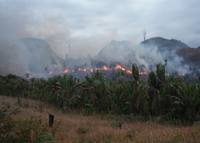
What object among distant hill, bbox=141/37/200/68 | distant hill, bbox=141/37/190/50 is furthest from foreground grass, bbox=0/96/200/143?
distant hill, bbox=141/37/190/50

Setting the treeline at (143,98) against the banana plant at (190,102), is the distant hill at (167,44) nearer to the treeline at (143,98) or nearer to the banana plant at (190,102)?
the treeline at (143,98)

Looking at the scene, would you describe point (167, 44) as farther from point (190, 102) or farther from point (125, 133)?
point (125, 133)

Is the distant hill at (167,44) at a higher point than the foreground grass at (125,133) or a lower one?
higher

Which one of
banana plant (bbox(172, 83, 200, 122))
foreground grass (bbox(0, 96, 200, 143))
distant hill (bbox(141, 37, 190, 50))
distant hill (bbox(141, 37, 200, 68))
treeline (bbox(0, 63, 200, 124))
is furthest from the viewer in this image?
distant hill (bbox(141, 37, 190, 50))

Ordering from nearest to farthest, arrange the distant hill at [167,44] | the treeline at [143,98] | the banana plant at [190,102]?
1. the banana plant at [190,102]
2. the treeline at [143,98]
3. the distant hill at [167,44]

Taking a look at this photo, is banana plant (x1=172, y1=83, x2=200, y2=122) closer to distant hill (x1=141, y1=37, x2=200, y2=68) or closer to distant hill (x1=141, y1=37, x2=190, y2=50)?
distant hill (x1=141, y1=37, x2=200, y2=68)

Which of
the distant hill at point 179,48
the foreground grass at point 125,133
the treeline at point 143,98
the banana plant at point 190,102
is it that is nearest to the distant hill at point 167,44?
the distant hill at point 179,48

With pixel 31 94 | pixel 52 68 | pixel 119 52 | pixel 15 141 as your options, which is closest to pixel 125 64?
pixel 119 52

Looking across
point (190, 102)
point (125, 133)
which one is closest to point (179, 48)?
point (190, 102)

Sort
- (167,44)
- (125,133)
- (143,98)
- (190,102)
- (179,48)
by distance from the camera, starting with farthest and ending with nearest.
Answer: (167,44), (179,48), (143,98), (190,102), (125,133)

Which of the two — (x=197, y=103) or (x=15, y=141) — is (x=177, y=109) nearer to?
(x=197, y=103)

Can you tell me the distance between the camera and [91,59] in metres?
87.6

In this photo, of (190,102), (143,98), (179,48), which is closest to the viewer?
(190,102)

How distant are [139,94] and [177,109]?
1.83 metres
